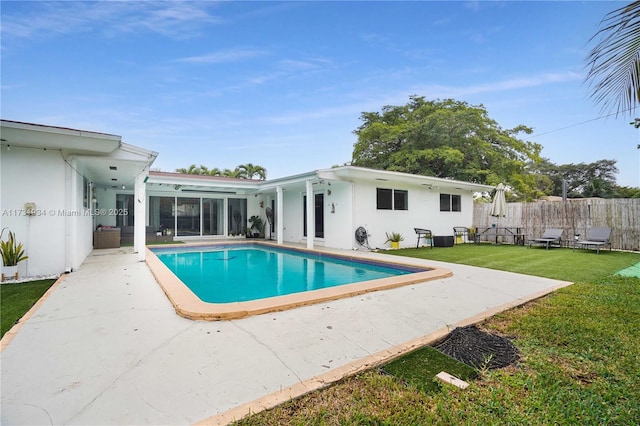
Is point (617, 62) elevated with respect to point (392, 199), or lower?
elevated

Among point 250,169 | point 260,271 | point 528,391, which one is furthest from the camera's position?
point 250,169

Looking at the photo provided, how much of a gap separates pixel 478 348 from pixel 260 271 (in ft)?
21.1

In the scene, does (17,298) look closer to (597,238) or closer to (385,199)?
(385,199)

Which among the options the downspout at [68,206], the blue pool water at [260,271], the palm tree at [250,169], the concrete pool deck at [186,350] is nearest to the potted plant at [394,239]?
the blue pool water at [260,271]

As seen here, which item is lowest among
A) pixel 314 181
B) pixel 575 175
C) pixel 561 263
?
pixel 561 263

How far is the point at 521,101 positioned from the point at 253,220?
14.8 metres

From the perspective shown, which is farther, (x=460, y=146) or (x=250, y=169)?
(x=250, y=169)

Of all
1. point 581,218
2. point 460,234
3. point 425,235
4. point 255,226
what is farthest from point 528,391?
point 255,226

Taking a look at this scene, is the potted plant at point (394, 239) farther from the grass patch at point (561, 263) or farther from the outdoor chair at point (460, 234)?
the outdoor chair at point (460, 234)

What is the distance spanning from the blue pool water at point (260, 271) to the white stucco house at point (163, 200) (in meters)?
1.33

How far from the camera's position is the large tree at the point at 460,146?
19.9 m

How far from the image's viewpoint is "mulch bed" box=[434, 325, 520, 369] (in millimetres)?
2795

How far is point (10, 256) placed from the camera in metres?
5.91

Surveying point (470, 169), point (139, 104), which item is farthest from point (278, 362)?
point (470, 169)
